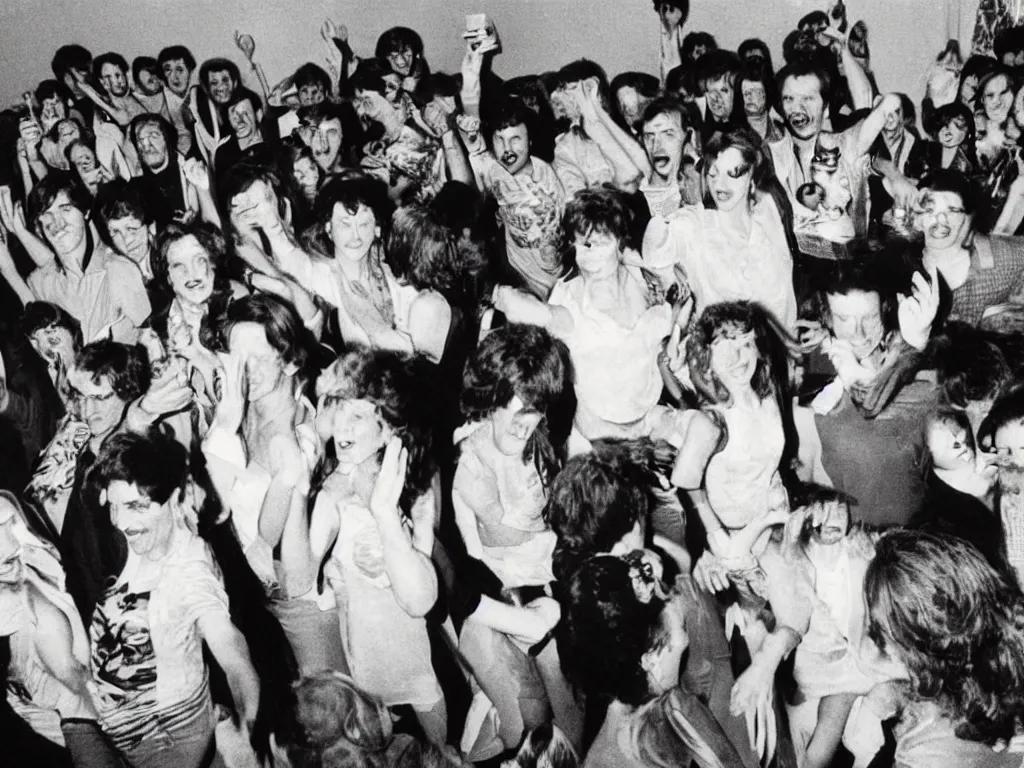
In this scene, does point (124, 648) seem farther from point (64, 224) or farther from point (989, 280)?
point (989, 280)

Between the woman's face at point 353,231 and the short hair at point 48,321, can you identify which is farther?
the short hair at point 48,321

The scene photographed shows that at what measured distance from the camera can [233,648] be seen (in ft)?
11.0

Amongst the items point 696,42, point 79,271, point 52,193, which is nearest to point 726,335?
point 696,42

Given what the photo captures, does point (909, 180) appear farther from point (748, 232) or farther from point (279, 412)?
point (279, 412)

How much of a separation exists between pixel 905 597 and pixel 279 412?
2357mm

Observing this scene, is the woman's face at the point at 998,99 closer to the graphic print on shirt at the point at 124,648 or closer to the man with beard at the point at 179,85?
the man with beard at the point at 179,85

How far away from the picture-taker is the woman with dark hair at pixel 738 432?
3295mm

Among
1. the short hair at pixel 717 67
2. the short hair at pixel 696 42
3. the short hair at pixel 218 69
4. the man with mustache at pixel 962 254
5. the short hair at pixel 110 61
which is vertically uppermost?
the short hair at pixel 110 61

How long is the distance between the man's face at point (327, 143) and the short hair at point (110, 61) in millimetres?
762

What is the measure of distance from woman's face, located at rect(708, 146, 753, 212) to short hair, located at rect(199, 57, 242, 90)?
1.80 metres

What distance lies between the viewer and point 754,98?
3.35 m

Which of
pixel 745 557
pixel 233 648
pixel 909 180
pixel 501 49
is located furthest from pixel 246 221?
pixel 909 180

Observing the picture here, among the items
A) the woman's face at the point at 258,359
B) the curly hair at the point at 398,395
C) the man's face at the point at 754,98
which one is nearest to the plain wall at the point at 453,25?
the man's face at the point at 754,98

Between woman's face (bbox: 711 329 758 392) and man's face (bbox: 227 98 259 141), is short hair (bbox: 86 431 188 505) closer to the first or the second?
man's face (bbox: 227 98 259 141)
